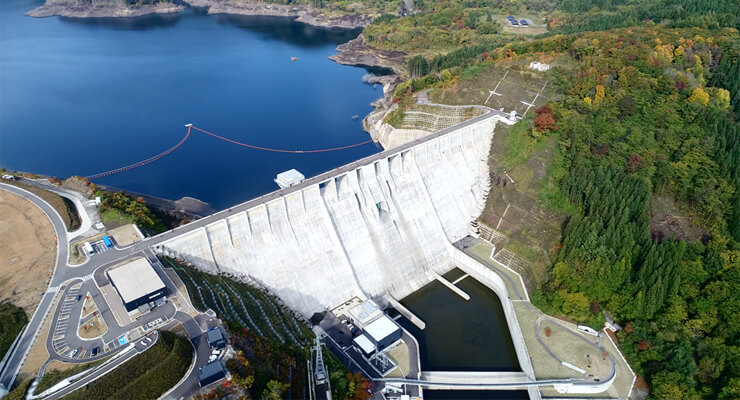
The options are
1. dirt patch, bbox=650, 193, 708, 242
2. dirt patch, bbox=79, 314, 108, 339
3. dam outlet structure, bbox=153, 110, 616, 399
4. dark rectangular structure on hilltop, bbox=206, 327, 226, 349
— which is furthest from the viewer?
dirt patch, bbox=650, 193, 708, 242

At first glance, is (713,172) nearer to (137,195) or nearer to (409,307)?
(409,307)

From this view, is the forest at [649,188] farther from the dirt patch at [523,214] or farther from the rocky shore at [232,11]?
the rocky shore at [232,11]

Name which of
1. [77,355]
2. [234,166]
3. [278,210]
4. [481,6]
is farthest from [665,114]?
[481,6]

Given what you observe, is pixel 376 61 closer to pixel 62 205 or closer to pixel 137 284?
pixel 62 205

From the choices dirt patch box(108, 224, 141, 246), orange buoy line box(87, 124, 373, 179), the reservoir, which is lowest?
the reservoir

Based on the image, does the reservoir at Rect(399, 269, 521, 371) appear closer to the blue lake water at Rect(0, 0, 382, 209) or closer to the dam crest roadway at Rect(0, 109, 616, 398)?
the dam crest roadway at Rect(0, 109, 616, 398)

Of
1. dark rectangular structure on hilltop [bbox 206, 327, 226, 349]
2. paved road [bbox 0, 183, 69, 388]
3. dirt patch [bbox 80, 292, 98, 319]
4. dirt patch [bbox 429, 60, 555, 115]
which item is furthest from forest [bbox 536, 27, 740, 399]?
paved road [bbox 0, 183, 69, 388]
